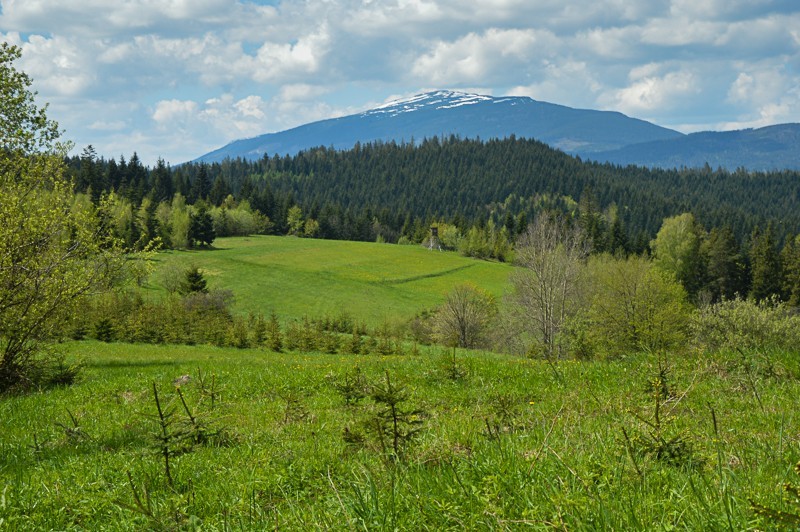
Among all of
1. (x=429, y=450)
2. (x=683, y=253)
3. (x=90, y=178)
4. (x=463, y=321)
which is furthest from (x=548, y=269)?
(x=90, y=178)

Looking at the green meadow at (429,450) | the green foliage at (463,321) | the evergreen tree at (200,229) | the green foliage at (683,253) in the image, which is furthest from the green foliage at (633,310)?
the evergreen tree at (200,229)

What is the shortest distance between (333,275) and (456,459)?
3502 inches

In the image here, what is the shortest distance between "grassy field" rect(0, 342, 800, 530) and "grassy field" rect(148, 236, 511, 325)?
5610cm

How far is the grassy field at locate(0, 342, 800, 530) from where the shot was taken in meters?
2.86

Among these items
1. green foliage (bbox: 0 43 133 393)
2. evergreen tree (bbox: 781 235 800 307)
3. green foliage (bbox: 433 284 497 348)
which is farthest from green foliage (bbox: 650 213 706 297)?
green foliage (bbox: 0 43 133 393)

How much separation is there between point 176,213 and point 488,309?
7614cm

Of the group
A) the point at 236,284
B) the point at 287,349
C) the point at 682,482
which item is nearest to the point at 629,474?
the point at 682,482

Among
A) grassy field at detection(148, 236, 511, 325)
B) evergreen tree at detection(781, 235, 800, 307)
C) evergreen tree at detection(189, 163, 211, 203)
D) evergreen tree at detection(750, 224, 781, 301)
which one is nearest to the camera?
grassy field at detection(148, 236, 511, 325)

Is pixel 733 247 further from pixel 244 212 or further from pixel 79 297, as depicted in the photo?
pixel 244 212

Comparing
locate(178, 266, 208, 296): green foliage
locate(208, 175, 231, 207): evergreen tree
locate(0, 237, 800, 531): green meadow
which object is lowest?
locate(178, 266, 208, 296): green foliage

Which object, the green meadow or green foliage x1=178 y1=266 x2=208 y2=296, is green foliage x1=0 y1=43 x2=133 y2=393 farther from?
green foliage x1=178 y1=266 x2=208 y2=296

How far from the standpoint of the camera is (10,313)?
15.0 meters

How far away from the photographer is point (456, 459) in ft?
13.3

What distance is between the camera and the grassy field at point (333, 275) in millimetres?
72688
